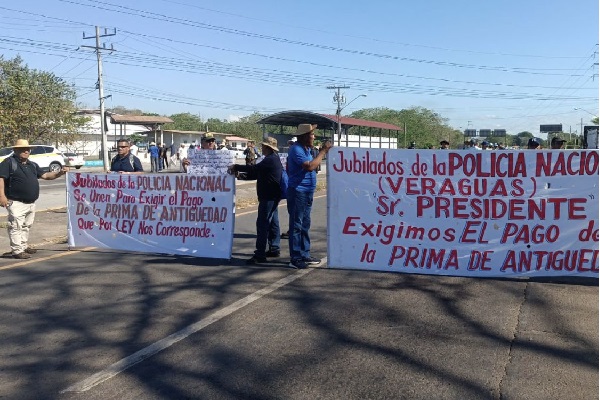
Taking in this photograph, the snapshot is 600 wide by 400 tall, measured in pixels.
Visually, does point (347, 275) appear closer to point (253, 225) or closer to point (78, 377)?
point (78, 377)

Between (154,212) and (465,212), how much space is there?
429 centimetres

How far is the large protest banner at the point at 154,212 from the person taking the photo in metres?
7.88

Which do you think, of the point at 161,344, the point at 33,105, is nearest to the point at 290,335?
the point at 161,344

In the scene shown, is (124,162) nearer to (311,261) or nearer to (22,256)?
(22,256)

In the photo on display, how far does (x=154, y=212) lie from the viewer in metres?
8.30

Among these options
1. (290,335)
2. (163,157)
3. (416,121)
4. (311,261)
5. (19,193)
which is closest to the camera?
(290,335)

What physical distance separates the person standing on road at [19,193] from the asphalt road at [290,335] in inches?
38.5

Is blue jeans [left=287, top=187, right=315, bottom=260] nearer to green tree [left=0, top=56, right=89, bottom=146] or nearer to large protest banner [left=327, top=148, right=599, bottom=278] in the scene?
large protest banner [left=327, top=148, right=599, bottom=278]

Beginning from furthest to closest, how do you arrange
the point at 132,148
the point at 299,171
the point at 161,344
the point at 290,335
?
1. the point at 132,148
2. the point at 299,171
3. the point at 290,335
4. the point at 161,344

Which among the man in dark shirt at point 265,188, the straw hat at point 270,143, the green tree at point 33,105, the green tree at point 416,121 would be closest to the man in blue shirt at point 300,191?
the man in dark shirt at point 265,188

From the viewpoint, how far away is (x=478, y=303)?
5.64 m

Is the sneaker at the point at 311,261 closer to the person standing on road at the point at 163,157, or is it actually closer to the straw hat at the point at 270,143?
the straw hat at the point at 270,143

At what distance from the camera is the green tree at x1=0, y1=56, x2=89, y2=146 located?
131 feet

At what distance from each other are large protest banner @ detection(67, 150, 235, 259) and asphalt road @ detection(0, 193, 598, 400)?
792 millimetres
